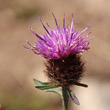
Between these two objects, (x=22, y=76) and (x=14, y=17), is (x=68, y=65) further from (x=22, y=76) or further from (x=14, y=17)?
(x=14, y=17)

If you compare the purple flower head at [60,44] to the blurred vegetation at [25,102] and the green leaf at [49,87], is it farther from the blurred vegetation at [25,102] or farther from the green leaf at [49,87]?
the blurred vegetation at [25,102]

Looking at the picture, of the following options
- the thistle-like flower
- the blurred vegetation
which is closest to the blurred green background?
the blurred vegetation

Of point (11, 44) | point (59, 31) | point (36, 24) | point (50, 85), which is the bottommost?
point (50, 85)

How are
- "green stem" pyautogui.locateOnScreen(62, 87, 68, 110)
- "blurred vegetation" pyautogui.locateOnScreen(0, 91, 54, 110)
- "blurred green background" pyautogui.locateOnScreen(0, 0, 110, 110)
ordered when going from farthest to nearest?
"blurred green background" pyautogui.locateOnScreen(0, 0, 110, 110), "blurred vegetation" pyautogui.locateOnScreen(0, 91, 54, 110), "green stem" pyautogui.locateOnScreen(62, 87, 68, 110)

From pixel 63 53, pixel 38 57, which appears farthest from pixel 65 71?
pixel 38 57

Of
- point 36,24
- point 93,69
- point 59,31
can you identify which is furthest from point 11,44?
point 59,31

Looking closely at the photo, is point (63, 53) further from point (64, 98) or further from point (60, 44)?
point (64, 98)

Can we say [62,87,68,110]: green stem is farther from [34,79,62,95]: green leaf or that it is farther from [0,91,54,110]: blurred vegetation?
[0,91,54,110]: blurred vegetation

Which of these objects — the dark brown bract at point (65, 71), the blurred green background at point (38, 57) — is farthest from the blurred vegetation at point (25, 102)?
the dark brown bract at point (65, 71)
